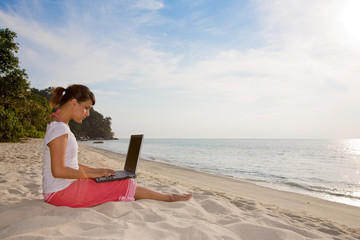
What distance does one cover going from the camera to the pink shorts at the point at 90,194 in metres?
2.91

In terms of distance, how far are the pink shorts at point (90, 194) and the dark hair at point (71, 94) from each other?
3.30 feet

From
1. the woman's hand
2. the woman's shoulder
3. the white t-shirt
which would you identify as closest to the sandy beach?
the white t-shirt

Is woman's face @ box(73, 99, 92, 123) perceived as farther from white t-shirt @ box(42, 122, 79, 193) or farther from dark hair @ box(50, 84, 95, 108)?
white t-shirt @ box(42, 122, 79, 193)

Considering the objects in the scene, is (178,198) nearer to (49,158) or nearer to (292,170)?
(49,158)

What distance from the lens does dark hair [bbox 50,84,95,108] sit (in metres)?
2.74

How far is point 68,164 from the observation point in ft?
8.93

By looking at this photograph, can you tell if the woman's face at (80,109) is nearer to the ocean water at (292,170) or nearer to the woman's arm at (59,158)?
the woman's arm at (59,158)

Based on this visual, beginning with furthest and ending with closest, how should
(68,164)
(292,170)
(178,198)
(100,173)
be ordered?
(292,170) → (178,198) → (100,173) → (68,164)

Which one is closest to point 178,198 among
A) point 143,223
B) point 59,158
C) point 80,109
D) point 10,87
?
point 143,223

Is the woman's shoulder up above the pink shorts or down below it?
above

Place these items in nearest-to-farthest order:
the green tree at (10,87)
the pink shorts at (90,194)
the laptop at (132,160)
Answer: the pink shorts at (90,194), the laptop at (132,160), the green tree at (10,87)

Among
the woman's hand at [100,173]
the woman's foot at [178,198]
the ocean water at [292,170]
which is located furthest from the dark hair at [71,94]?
the ocean water at [292,170]

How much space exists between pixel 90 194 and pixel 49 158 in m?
0.69

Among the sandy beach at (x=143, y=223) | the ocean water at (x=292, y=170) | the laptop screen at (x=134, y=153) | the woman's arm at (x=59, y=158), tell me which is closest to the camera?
the sandy beach at (x=143, y=223)
